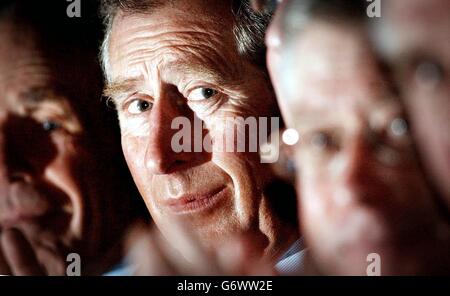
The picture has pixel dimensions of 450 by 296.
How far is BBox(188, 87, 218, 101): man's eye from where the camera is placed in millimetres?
1403

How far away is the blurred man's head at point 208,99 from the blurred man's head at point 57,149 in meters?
0.15

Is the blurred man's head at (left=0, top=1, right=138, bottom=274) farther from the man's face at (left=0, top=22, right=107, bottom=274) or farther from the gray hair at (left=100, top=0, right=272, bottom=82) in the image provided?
the gray hair at (left=100, top=0, right=272, bottom=82)

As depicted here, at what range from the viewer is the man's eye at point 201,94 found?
1.40m

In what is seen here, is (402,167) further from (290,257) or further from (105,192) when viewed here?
(105,192)

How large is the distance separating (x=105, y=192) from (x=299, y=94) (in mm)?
522

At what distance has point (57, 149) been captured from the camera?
150cm

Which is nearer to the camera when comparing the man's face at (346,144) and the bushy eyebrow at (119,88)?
the man's face at (346,144)

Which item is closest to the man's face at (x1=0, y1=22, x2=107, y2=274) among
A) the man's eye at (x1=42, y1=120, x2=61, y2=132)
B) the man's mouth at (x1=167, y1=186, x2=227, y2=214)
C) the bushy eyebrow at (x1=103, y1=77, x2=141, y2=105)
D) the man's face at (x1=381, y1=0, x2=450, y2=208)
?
the man's eye at (x1=42, y1=120, x2=61, y2=132)

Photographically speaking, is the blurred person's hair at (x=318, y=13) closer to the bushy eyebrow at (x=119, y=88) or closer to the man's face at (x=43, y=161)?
the bushy eyebrow at (x=119, y=88)

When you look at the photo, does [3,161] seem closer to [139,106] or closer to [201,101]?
[139,106]

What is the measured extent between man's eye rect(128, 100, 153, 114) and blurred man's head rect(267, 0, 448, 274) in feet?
0.98

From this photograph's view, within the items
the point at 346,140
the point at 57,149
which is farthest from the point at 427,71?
the point at 57,149

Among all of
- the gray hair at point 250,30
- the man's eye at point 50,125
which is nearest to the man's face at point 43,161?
the man's eye at point 50,125
